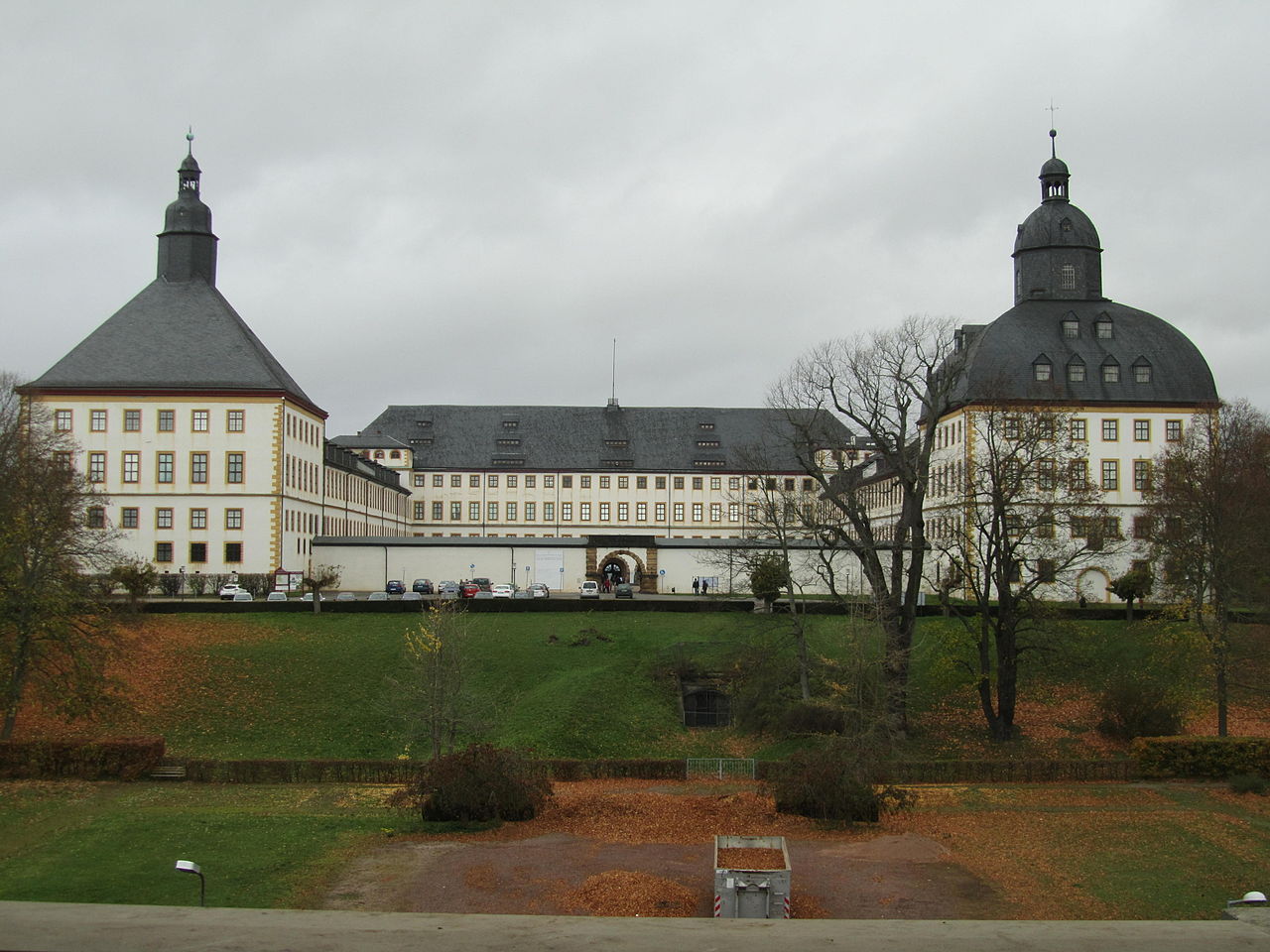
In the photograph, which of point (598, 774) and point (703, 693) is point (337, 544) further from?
point (598, 774)

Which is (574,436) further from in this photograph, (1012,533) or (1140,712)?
(1140,712)

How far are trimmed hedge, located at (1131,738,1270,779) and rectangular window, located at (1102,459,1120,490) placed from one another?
34872 millimetres

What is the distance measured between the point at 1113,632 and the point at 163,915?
41.9 m

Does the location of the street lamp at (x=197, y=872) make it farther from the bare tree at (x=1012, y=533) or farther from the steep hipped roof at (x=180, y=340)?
the steep hipped roof at (x=180, y=340)

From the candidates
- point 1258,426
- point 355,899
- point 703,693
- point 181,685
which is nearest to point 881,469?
point 1258,426

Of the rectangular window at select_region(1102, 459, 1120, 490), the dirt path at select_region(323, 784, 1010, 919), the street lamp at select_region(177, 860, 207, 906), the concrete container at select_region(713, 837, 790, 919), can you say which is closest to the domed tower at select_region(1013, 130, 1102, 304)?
the rectangular window at select_region(1102, 459, 1120, 490)

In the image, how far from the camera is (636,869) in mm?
21750

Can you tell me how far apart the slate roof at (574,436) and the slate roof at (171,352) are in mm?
36192

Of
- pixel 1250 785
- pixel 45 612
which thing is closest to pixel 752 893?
pixel 1250 785

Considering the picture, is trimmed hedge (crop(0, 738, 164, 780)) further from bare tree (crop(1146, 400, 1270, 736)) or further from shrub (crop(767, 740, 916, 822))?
bare tree (crop(1146, 400, 1270, 736))

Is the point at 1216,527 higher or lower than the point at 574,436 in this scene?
lower

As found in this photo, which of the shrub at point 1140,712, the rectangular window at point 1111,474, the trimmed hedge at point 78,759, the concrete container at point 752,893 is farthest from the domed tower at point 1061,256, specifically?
the concrete container at point 752,893

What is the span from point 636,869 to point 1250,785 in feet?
56.7

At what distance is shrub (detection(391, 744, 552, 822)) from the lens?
2577cm
